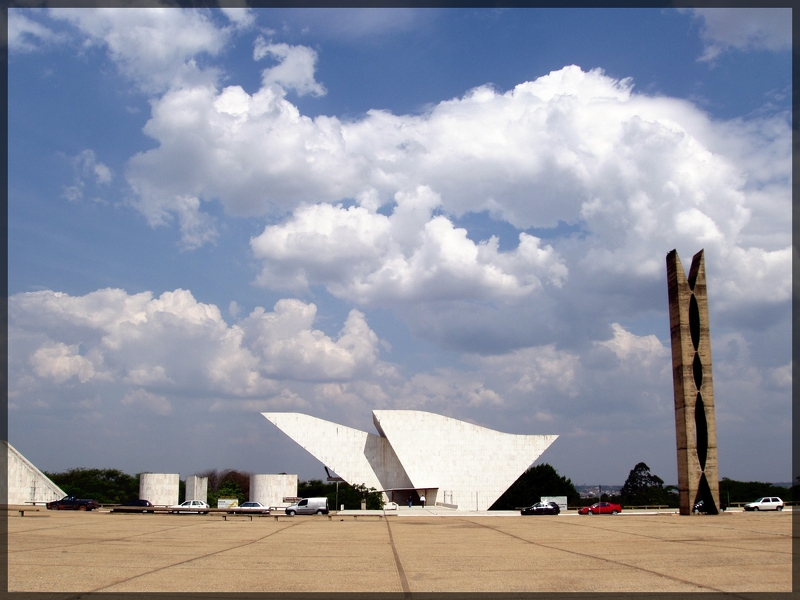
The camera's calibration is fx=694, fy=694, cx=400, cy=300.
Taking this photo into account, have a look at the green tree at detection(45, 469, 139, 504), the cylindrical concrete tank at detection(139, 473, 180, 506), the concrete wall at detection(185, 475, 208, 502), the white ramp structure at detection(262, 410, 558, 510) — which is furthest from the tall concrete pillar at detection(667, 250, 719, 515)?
the green tree at detection(45, 469, 139, 504)

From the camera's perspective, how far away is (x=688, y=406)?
118 feet

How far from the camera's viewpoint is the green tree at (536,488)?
236 ft

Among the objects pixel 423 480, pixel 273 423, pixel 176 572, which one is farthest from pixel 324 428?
pixel 176 572

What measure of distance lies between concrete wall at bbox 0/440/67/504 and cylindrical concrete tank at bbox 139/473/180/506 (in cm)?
669

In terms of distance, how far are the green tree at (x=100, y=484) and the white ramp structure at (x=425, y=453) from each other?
33294mm

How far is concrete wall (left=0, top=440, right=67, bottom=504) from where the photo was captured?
160ft

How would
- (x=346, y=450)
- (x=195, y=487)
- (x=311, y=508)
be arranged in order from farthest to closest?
1. (x=346, y=450)
2. (x=195, y=487)
3. (x=311, y=508)

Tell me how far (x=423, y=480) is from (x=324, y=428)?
8.98 metres

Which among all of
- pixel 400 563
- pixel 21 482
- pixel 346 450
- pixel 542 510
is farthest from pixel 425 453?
pixel 400 563

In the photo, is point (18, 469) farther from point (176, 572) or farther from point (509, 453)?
point (176, 572)

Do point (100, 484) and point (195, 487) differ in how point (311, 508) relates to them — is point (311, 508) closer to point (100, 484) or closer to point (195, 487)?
point (195, 487)

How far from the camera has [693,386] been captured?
36344 millimetres

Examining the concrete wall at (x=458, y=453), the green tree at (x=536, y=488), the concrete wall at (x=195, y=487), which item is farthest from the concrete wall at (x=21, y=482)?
the green tree at (x=536, y=488)

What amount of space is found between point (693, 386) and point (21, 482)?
44.8 m
